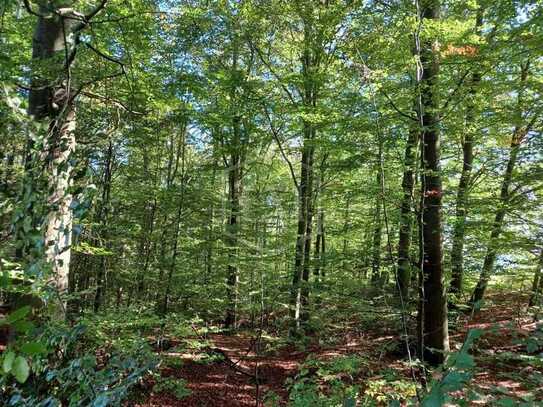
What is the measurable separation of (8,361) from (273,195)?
36.0ft

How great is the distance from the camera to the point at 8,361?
724mm

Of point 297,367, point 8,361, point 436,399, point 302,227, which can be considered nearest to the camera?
point 8,361

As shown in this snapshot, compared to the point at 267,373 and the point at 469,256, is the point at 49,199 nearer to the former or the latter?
the point at 267,373

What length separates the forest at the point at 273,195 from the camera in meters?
2.00

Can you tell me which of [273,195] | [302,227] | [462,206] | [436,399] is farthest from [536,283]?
[436,399]

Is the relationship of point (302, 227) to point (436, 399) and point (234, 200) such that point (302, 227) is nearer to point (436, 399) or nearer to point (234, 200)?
point (234, 200)

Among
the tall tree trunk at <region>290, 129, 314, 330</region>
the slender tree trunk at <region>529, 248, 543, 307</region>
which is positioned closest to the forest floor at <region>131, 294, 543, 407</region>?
the slender tree trunk at <region>529, 248, 543, 307</region>

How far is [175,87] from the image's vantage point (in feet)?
18.5

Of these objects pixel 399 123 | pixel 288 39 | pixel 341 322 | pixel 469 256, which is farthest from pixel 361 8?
pixel 341 322

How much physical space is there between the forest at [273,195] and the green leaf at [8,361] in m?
0.02

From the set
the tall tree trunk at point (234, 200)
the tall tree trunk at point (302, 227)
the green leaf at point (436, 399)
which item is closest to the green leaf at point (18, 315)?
the green leaf at point (436, 399)

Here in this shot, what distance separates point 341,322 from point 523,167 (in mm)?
5988

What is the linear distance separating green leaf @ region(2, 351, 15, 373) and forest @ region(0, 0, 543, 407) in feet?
0.06

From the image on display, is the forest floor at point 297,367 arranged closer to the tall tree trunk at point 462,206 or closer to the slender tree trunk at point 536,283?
the slender tree trunk at point 536,283
